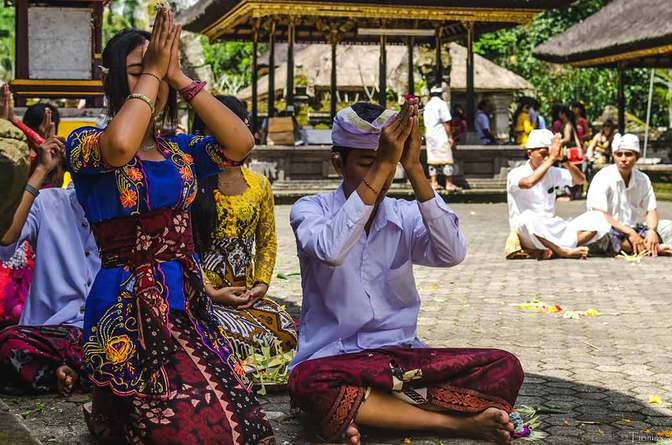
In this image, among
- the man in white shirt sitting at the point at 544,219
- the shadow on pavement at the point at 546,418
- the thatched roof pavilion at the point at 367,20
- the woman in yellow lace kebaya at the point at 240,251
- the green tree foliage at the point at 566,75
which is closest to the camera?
the shadow on pavement at the point at 546,418

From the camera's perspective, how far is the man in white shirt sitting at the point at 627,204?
1063 cm

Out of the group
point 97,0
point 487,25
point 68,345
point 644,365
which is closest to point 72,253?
point 68,345

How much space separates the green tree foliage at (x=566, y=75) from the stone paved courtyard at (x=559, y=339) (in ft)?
71.2

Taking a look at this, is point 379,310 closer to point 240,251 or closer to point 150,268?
point 150,268

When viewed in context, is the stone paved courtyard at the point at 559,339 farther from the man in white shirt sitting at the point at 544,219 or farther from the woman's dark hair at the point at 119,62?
the woman's dark hair at the point at 119,62

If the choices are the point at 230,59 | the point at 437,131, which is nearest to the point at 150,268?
the point at 437,131

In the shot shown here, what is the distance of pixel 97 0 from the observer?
10305 mm

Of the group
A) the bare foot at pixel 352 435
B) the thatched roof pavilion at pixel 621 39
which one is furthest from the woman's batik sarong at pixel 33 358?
the thatched roof pavilion at pixel 621 39

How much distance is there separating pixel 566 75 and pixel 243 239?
3120 centimetres

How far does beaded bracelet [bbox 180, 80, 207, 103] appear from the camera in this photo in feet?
13.0

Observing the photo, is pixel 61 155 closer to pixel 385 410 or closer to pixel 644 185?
pixel 385 410

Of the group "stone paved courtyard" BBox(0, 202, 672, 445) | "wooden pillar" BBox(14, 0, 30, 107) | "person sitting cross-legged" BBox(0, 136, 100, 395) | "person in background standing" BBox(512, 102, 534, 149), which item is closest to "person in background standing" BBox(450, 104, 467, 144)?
"person in background standing" BBox(512, 102, 534, 149)

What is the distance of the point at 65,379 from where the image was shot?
501 cm

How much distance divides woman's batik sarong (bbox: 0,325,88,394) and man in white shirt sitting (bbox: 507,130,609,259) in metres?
6.39
